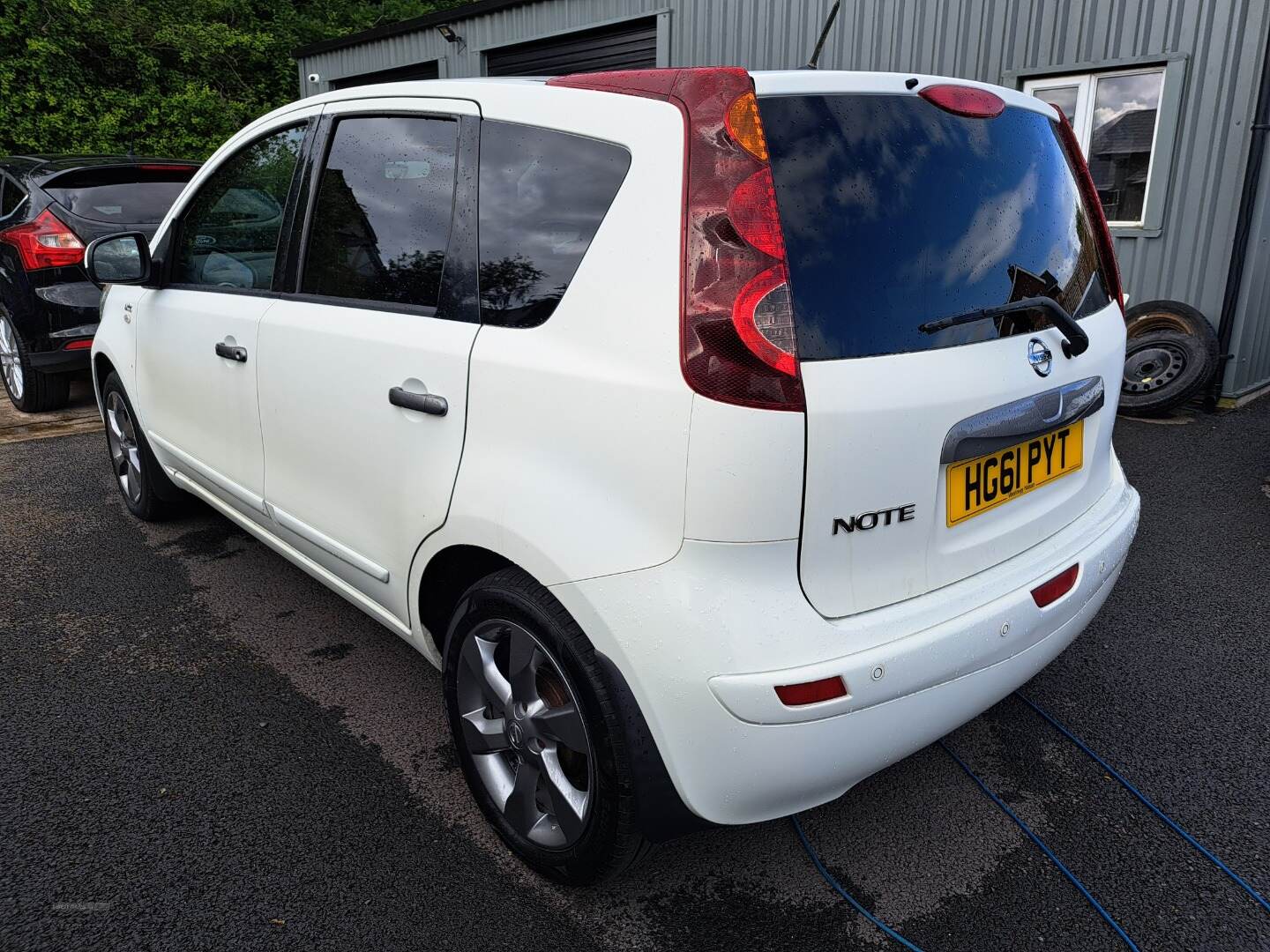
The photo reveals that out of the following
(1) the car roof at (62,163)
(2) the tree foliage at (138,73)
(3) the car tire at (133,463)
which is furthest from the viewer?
(2) the tree foliage at (138,73)

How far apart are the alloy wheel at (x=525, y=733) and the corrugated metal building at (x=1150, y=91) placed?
6328 millimetres

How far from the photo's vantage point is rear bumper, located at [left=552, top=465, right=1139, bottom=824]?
5.13 ft

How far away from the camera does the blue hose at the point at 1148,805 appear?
2029mm

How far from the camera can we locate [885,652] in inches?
64.4

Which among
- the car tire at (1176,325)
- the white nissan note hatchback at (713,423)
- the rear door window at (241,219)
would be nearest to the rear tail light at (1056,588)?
the white nissan note hatchback at (713,423)

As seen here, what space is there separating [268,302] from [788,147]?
1715 mm

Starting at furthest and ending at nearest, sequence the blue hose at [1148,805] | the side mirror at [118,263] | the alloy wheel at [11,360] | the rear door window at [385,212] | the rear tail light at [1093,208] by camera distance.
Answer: the alloy wheel at [11,360] < the side mirror at [118,263] < the rear tail light at [1093,208] < the rear door window at [385,212] < the blue hose at [1148,805]

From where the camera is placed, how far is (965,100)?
192cm

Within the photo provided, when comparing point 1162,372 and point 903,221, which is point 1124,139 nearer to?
point 1162,372

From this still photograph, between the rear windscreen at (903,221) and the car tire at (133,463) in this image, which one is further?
the car tire at (133,463)

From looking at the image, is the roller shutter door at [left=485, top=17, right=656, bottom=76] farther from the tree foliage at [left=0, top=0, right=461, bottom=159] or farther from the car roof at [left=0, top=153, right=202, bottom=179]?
the tree foliage at [left=0, top=0, right=461, bottom=159]

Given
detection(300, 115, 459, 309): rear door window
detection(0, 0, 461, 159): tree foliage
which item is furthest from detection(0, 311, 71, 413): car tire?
detection(0, 0, 461, 159): tree foliage

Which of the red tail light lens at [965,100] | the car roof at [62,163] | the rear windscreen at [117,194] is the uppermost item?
the red tail light lens at [965,100]

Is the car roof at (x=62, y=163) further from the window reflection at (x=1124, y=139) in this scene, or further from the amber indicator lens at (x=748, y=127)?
the window reflection at (x=1124, y=139)
